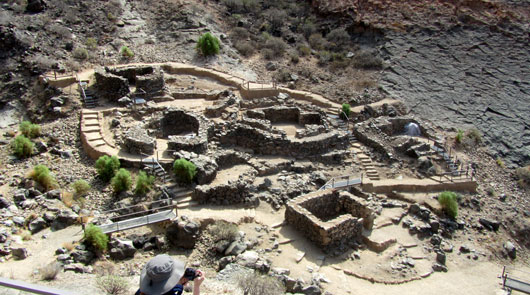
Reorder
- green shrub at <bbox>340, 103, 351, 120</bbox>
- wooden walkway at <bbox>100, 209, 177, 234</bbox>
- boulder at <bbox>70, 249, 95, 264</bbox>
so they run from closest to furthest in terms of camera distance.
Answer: boulder at <bbox>70, 249, 95, 264</bbox>, wooden walkway at <bbox>100, 209, 177, 234</bbox>, green shrub at <bbox>340, 103, 351, 120</bbox>

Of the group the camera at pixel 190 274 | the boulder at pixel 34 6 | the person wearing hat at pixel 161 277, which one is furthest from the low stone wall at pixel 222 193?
the boulder at pixel 34 6

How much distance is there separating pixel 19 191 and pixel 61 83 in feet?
30.7

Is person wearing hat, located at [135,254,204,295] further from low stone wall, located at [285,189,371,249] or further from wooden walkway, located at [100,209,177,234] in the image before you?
low stone wall, located at [285,189,371,249]

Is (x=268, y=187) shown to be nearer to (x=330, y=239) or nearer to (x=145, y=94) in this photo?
(x=330, y=239)

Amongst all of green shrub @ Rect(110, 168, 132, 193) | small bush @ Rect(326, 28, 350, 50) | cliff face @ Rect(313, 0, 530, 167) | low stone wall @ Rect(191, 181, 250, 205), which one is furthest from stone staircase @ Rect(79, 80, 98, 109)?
small bush @ Rect(326, 28, 350, 50)

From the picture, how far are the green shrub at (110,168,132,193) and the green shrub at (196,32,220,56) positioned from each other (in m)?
14.3

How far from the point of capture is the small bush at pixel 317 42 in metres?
30.9

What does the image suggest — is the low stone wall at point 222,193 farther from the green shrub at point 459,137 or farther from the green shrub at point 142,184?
the green shrub at point 459,137

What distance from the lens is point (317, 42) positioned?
31125 millimetres

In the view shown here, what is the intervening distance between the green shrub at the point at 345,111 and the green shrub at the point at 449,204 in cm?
720

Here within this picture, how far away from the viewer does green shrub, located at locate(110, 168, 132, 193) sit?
598 inches

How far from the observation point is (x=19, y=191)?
1432cm

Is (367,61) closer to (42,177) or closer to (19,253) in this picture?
(42,177)

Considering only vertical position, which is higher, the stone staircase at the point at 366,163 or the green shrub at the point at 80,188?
the green shrub at the point at 80,188
